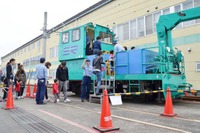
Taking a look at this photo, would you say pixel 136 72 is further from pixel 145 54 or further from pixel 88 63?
pixel 88 63

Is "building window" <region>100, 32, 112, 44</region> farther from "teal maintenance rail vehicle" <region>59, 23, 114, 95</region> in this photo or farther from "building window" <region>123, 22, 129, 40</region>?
"building window" <region>123, 22, 129, 40</region>

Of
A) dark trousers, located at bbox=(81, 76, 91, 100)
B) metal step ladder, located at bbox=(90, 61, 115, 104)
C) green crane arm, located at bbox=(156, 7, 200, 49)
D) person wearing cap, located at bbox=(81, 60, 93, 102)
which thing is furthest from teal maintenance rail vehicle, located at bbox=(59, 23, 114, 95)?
green crane arm, located at bbox=(156, 7, 200, 49)

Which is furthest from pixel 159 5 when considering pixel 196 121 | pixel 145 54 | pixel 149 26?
pixel 196 121

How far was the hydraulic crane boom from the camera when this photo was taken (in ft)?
24.8

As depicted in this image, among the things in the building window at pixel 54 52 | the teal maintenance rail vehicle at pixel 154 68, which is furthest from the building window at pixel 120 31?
the building window at pixel 54 52

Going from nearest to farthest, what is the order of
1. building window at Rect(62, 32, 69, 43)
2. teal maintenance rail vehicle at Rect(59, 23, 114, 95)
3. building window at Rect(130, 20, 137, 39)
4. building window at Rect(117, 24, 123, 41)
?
teal maintenance rail vehicle at Rect(59, 23, 114, 95) < building window at Rect(62, 32, 69, 43) < building window at Rect(130, 20, 137, 39) < building window at Rect(117, 24, 123, 41)

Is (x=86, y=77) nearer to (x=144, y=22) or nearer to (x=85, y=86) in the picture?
(x=85, y=86)

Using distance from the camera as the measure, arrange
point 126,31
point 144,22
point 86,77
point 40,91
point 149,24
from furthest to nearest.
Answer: point 126,31 → point 144,22 → point 149,24 → point 86,77 → point 40,91

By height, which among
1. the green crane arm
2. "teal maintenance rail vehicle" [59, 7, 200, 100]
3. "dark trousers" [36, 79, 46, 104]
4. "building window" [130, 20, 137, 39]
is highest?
"building window" [130, 20, 137, 39]

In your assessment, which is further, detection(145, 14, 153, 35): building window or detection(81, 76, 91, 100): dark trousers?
detection(145, 14, 153, 35): building window

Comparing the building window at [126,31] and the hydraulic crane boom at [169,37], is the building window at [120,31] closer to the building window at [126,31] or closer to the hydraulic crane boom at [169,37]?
the building window at [126,31]

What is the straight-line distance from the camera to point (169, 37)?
27.5 feet

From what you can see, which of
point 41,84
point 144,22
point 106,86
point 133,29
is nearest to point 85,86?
point 106,86

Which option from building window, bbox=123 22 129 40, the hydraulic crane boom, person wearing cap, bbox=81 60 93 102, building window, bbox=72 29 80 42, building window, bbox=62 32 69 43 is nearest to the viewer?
the hydraulic crane boom
